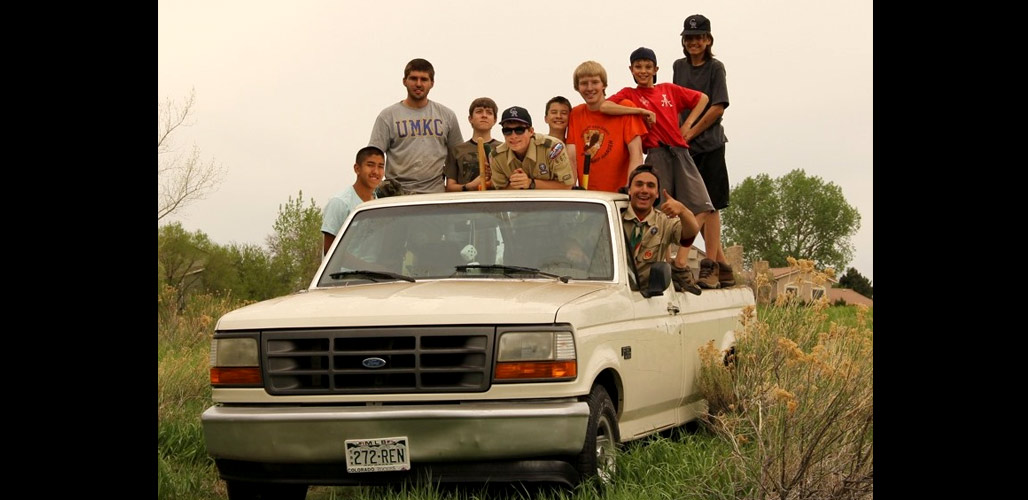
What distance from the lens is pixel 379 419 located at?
6961mm

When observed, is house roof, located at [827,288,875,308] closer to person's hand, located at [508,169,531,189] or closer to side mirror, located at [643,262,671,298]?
side mirror, located at [643,262,671,298]

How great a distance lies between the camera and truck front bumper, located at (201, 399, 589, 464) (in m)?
6.89

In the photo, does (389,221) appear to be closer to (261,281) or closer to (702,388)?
(702,388)

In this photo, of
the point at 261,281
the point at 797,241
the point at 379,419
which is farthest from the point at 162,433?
the point at 797,241

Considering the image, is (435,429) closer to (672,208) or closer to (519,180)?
(519,180)

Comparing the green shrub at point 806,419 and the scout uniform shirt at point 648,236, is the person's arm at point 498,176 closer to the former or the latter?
the scout uniform shirt at point 648,236

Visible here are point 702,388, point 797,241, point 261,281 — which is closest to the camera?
point 702,388

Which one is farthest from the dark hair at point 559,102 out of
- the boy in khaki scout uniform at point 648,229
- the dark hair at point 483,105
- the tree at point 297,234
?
the tree at point 297,234

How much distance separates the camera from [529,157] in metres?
10.0

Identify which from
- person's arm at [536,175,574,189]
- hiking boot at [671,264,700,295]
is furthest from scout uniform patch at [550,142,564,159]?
hiking boot at [671,264,700,295]

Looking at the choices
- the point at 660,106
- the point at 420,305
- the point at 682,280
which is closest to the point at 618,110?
the point at 660,106

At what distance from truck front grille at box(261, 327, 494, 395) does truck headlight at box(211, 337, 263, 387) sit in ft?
0.26

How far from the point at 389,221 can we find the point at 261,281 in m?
49.3

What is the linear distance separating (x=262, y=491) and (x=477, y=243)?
2052 millimetres
